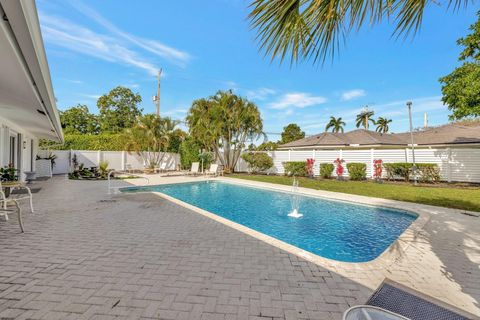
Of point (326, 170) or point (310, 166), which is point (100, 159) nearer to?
point (310, 166)

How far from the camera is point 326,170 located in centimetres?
1602

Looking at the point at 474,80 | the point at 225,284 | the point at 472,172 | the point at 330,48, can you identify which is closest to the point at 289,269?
the point at 225,284

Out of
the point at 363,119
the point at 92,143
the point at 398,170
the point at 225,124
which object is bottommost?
the point at 398,170

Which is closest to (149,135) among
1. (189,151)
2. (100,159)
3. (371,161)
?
(189,151)

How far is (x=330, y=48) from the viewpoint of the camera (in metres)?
1.51

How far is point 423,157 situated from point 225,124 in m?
13.5

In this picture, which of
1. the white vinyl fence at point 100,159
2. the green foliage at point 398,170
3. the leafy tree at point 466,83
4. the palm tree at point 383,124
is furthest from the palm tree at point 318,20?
the palm tree at point 383,124

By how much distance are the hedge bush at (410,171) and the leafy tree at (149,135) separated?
16814mm

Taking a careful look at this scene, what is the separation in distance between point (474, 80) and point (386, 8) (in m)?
11.0

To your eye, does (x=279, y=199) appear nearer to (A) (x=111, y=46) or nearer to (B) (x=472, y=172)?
(B) (x=472, y=172)

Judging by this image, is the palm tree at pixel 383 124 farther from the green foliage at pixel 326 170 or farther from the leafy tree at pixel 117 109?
the leafy tree at pixel 117 109

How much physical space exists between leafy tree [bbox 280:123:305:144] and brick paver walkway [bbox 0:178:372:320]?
48385mm

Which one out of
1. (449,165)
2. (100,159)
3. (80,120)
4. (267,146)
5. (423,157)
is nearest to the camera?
(449,165)

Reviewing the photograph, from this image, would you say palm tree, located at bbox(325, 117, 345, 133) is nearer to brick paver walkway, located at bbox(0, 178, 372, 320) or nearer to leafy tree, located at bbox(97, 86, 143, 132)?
leafy tree, located at bbox(97, 86, 143, 132)
